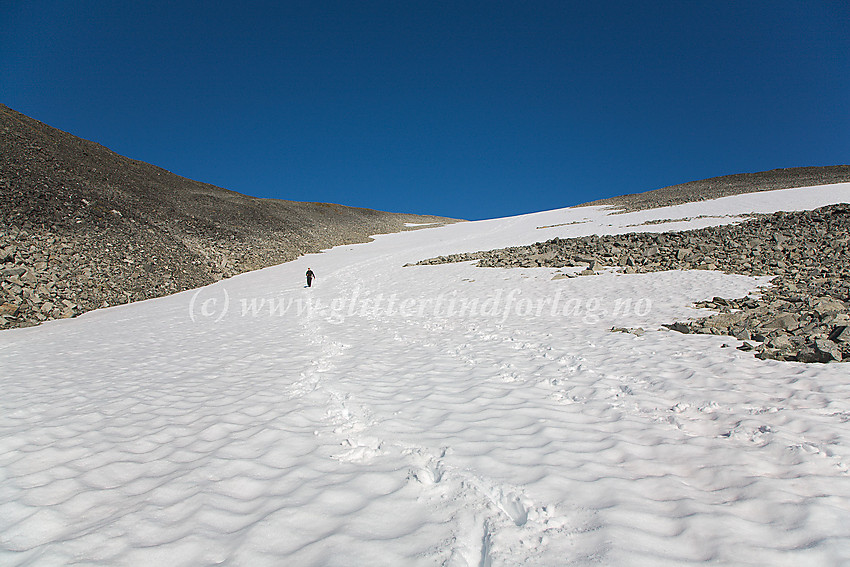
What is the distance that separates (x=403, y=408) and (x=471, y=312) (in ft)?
26.7

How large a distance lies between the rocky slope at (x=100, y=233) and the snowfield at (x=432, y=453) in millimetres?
10980

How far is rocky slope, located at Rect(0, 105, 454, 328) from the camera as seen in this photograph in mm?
19109

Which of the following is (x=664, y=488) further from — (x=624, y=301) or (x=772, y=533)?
(x=624, y=301)

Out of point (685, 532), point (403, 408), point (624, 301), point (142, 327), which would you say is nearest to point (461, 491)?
point (685, 532)

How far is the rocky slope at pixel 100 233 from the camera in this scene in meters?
19.1

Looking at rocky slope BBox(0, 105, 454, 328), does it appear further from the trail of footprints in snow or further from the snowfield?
the trail of footprints in snow

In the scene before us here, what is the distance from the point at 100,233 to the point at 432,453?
29288mm

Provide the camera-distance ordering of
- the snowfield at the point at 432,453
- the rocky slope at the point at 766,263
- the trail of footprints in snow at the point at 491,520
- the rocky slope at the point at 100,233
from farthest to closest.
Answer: the rocky slope at the point at 100,233, the rocky slope at the point at 766,263, the snowfield at the point at 432,453, the trail of footprints in snow at the point at 491,520

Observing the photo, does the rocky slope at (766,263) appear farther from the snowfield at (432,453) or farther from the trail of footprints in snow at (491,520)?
the trail of footprints in snow at (491,520)

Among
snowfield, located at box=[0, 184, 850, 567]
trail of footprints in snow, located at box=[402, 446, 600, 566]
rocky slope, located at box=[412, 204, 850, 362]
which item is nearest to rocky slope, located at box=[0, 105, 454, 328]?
snowfield, located at box=[0, 184, 850, 567]

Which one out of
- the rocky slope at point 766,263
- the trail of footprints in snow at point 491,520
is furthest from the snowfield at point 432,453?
the rocky slope at point 766,263

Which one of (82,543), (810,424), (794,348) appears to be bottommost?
(82,543)

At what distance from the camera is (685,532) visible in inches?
119

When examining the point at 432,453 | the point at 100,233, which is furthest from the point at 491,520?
the point at 100,233
